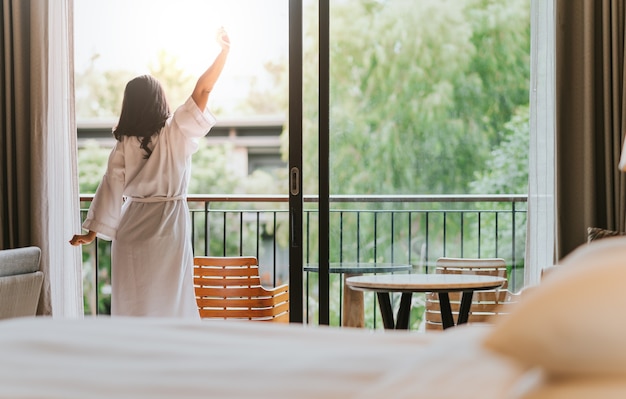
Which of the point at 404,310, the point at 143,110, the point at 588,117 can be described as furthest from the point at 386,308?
the point at 143,110

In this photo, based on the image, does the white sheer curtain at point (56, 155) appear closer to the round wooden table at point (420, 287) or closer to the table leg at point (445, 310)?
the round wooden table at point (420, 287)

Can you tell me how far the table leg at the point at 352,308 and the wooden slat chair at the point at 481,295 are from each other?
360mm

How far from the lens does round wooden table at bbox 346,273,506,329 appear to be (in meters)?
3.62

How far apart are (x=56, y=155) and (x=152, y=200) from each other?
0.97m

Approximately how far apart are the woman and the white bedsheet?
178 cm

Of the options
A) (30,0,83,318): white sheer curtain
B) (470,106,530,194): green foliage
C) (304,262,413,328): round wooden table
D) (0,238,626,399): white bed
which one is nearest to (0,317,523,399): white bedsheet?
(0,238,626,399): white bed

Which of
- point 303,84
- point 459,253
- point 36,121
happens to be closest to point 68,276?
point 36,121

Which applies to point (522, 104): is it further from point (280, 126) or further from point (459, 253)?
point (280, 126)

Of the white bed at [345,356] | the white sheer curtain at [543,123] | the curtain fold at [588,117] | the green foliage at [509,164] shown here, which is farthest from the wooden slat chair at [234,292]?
the white bed at [345,356]

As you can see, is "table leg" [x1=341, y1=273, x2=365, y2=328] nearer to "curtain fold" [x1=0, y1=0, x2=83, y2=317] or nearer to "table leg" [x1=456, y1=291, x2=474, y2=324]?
"table leg" [x1=456, y1=291, x2=474, y2=324]

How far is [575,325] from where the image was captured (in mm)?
1191

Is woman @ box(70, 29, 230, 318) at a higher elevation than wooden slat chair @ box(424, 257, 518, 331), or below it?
higher

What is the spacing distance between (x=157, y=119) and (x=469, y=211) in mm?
1582

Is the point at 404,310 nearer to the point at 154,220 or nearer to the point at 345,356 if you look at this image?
the point at 154,220
